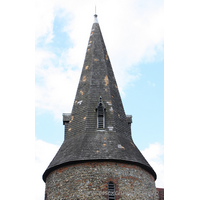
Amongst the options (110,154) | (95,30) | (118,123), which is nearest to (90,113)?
(118,123)

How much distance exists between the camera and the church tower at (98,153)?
19.6 m

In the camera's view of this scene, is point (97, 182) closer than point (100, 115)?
Yes

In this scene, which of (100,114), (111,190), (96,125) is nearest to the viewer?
(111,190)

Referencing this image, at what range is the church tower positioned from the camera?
19594 millimetres

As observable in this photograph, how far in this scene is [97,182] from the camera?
1948 centimetres

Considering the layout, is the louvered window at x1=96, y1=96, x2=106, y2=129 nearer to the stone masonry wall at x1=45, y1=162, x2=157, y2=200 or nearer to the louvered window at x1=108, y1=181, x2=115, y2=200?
the stone masonry wall at x1=45, y1=162, x2=157, y2=200

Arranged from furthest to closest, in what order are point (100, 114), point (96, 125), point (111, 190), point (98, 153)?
point (100, 114) < point (96, 125) < point (98, 153) < point (111, 190)

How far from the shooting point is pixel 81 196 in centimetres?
1911

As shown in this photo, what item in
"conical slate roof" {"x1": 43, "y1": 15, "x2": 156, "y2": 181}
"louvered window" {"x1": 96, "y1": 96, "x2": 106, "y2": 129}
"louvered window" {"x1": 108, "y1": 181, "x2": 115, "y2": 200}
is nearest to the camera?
"louvered window" {"x1": 108, "y1": 181, "x2": 115, "y2": 200}

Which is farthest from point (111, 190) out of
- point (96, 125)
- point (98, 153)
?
point (96, 125)

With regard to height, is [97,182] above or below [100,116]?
below

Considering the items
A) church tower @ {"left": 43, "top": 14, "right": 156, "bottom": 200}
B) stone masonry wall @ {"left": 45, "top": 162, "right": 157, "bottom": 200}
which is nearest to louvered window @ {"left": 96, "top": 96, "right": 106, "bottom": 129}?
church tower @ {"left": 43, "top": 14, "right": 156, "bottom": 200}

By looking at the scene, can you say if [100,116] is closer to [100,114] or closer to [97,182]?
[100,114]

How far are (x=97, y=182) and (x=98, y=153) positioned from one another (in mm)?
1836
